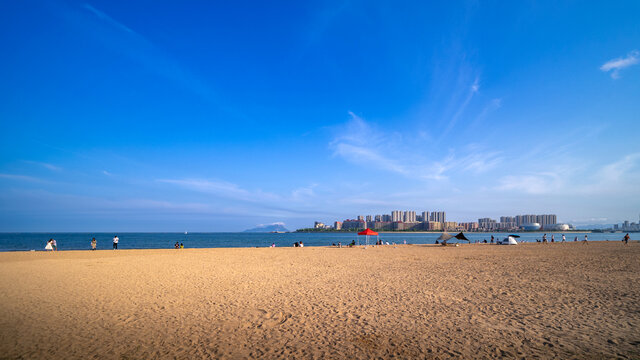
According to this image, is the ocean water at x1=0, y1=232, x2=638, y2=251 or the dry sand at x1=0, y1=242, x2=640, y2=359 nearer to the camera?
the dry sand at x1=0, y1=242, x2=640, y2=359

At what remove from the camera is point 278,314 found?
26.5ft

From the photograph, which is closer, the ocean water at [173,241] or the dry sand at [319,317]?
the dry sand at [319,317]

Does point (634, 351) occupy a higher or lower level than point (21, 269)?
higher

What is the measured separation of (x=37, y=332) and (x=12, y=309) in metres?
2.99

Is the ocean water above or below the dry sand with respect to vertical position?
below

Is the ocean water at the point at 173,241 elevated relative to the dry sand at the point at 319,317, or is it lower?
lower

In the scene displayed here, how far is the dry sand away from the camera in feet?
19.2

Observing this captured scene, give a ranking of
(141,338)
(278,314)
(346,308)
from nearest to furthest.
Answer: (141,338)
(278,314)
(346,308)

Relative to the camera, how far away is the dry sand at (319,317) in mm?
5848

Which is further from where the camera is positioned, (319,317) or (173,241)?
(173,241)

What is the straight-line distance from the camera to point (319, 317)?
780 cm

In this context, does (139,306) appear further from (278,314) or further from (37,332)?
(278,314)

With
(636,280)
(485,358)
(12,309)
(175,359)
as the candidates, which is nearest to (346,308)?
(485,358)

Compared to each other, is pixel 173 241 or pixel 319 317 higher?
pixel 319 317
